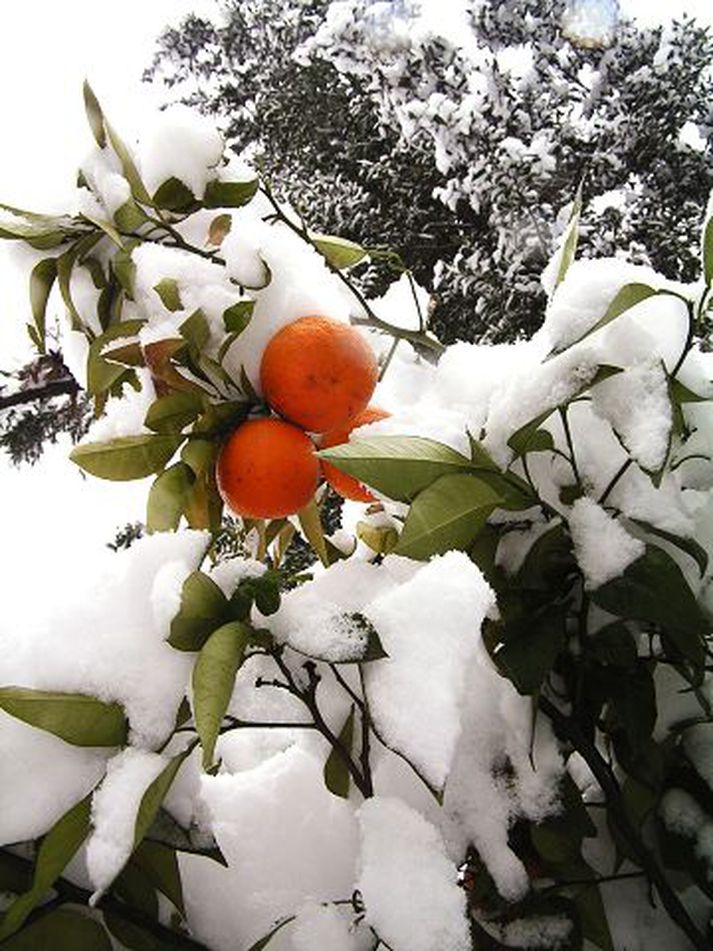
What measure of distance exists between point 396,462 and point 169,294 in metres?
0.15

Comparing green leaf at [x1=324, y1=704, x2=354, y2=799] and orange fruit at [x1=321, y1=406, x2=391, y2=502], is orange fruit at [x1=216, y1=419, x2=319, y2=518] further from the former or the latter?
green leaf at [x1=324, y1=704, x2=354, y2=799]

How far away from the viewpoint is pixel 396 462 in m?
0.35

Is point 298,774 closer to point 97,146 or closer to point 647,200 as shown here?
point 97,146

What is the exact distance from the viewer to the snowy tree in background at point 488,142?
2.97m

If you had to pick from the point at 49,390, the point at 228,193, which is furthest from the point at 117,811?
the point at 49,390

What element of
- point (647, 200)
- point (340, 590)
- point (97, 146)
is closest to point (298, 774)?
point (340, 590)

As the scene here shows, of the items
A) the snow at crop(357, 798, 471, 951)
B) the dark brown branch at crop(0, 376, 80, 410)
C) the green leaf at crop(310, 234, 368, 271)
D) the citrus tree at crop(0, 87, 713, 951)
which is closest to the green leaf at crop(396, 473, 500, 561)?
the citrus tree at crop(0, 87, 713, 951)

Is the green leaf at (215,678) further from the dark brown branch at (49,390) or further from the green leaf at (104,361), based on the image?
the dark brown branch at (49,390)

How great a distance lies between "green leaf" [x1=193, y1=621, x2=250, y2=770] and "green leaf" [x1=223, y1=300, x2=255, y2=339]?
157mm

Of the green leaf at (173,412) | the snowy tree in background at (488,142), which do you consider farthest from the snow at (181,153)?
the snowy tree in background at (488,142)

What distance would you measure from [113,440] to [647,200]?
10.4ft

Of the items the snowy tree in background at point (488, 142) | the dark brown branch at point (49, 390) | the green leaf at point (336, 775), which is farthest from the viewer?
the snowy tree in background at point (488, 142)

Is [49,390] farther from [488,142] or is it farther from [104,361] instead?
[488,142]

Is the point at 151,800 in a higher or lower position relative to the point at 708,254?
lower
